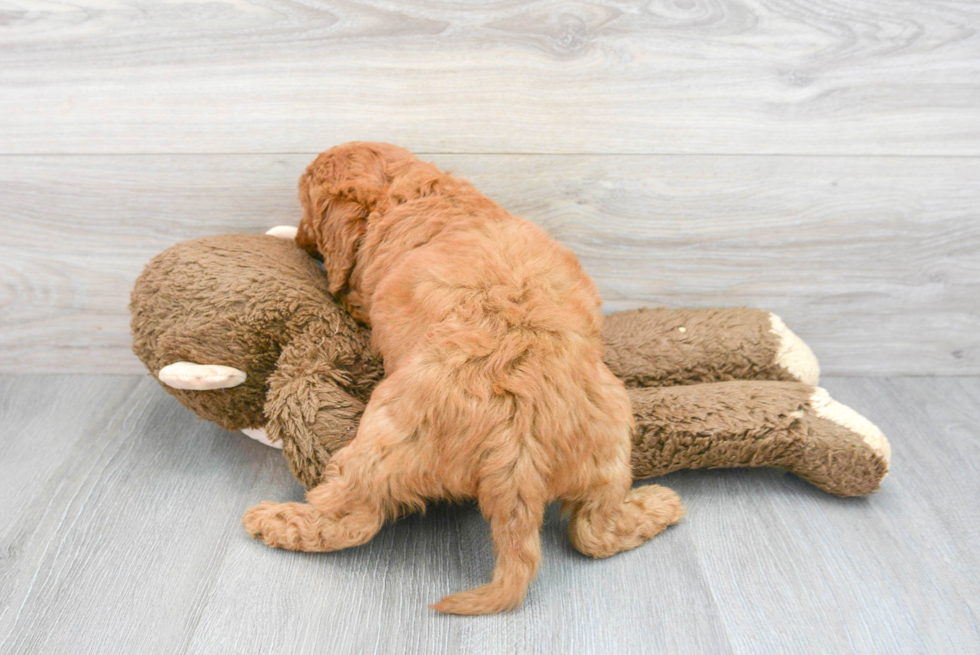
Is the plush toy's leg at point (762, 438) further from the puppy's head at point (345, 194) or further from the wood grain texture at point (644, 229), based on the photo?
the puppy's head at point (345, 194)

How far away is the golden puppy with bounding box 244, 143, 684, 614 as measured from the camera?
998 millimetres

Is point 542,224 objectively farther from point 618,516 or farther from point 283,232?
point 618,516

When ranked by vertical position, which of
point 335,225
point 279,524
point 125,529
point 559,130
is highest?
point 559,130

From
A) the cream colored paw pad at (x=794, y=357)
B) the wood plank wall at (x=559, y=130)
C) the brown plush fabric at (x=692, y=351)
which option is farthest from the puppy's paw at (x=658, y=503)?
the wood plank wall at (x=559, y=130)

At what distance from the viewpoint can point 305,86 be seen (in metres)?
1.39

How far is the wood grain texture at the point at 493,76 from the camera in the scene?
134cm

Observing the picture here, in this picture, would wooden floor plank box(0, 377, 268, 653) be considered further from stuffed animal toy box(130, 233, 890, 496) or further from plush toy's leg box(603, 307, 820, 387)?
plush toy's leg box(603, 307, 820, 387)

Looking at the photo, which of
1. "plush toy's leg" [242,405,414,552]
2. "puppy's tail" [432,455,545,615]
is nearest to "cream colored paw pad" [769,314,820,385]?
"puppy's tail" [432,455,545,615]

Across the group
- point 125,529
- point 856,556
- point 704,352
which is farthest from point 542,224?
point 125,529

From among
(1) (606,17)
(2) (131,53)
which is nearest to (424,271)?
(1) (606,17)

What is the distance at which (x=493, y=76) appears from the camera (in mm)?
1386

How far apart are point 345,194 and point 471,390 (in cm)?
45

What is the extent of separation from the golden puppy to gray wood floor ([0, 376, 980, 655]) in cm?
7

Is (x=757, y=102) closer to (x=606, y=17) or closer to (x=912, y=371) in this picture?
(x=606, y=17)
